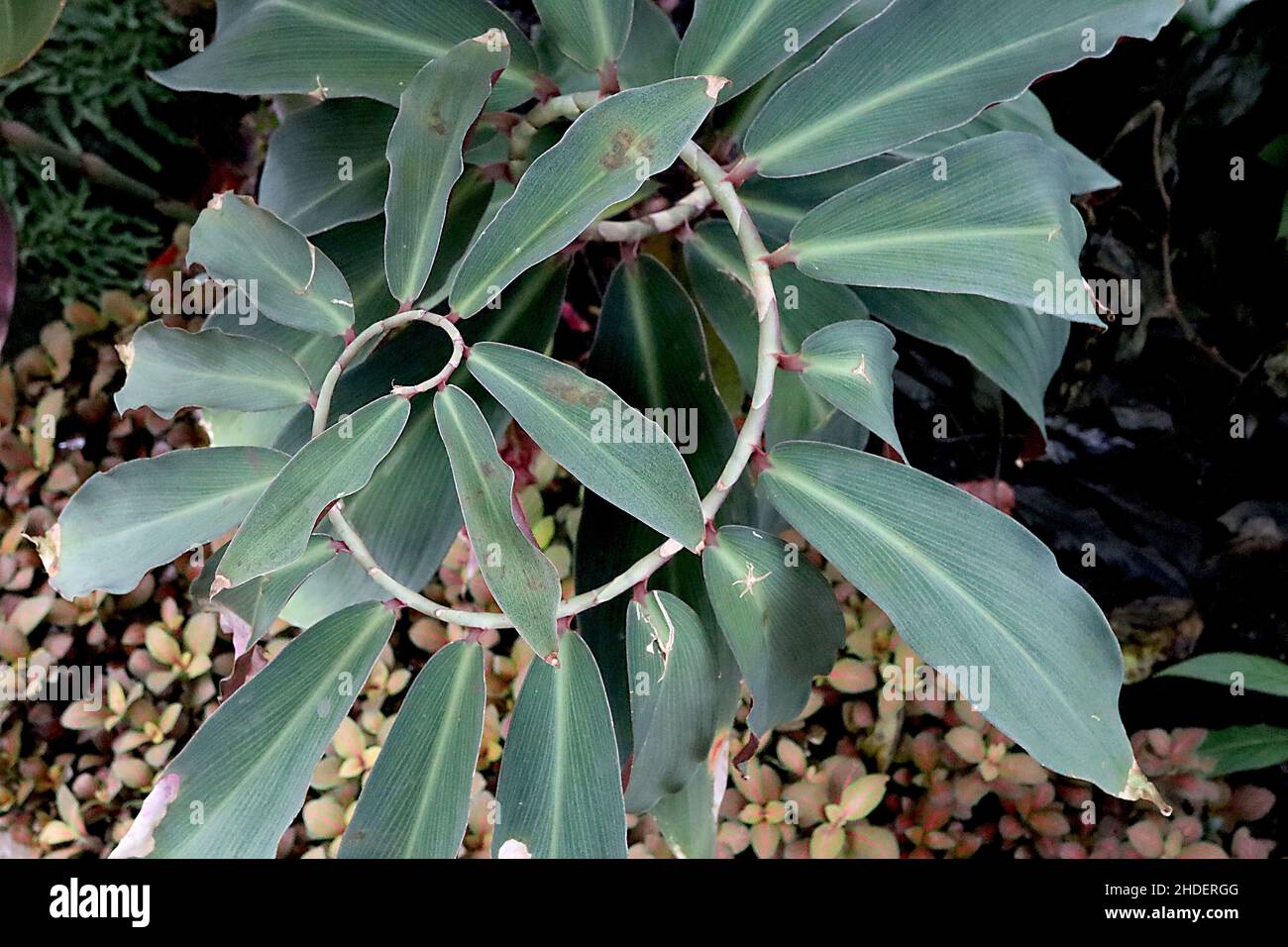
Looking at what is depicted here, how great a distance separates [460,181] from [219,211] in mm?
197

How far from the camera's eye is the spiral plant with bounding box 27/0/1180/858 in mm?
504

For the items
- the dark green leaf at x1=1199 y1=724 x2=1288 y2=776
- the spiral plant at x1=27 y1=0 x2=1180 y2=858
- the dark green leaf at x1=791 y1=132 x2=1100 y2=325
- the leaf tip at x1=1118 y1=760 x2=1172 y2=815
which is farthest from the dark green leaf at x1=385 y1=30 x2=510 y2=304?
the dark green leaf at x1=1199 y1=724 x2=1288 y2=776

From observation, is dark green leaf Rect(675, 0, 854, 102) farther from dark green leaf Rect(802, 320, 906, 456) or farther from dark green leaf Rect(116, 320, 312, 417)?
dark green leaf Rect(116, 320, 312, 417)

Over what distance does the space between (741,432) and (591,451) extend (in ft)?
0.32

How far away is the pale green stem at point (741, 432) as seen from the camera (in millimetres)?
538

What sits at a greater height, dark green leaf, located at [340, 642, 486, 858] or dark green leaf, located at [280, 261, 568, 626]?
dark green leaf, located at [280, 261, 568, 626]

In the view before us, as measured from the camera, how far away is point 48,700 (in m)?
1.06

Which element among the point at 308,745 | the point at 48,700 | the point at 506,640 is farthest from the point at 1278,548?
the point at 48,700

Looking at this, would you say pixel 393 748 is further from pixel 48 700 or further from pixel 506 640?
pixel 48 700

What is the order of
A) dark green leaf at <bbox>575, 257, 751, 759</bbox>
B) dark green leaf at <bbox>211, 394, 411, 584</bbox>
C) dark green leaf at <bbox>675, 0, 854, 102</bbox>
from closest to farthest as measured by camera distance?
dark green leaf at <bbox>211, 394, 411, 584</bbox> < dark green leaf at <bbox>675, 0, 854, 102</bbox> < dark green leaf at <bbox>575, 257, 751, 759</bbox>

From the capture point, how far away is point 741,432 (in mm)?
545

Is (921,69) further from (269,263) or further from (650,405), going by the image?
(269,263)

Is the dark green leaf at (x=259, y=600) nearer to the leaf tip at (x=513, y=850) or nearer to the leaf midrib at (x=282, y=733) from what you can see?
the leaf midrib at (x=282, y=733)

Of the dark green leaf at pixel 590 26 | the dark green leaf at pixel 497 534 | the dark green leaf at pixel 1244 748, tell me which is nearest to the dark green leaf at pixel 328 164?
the dark green leaf at pixel 590 26
